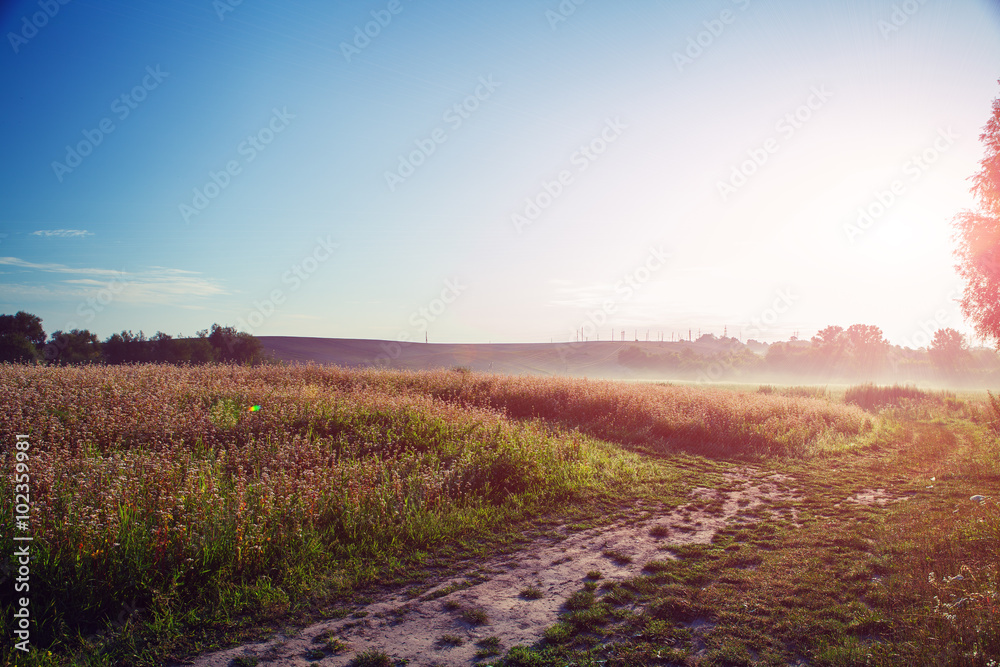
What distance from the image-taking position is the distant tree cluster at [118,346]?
35.5 meters

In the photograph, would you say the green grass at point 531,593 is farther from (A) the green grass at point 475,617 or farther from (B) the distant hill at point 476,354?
(B) the distant hill at point 476,354

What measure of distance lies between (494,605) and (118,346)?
156 feet

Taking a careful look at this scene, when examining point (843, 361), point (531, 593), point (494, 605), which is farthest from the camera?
point (843, 361)

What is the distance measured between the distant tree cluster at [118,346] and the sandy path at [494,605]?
34.8m

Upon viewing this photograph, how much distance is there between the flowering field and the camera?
490 cm

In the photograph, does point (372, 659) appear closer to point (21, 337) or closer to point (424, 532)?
point (424, 532)

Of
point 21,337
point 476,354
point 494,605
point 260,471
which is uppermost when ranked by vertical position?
point 21,337

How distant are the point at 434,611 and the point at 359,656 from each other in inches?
38.1

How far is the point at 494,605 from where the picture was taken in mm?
4836

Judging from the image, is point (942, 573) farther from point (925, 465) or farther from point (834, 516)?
point (925, 465)

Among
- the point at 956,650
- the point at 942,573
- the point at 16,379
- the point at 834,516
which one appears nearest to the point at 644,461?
the point at 834,516

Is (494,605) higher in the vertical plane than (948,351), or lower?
lower

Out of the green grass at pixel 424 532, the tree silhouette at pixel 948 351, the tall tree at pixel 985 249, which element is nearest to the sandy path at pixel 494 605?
the green grass at pixel 424 532

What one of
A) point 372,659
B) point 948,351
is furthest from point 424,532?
point 948,351
